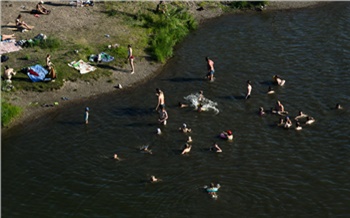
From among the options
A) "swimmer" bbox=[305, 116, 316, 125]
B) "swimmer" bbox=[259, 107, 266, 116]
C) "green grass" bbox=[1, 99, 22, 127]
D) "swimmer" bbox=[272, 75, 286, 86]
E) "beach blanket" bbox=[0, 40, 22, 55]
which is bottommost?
"green grass" bbox=[1, 99, 22, 127]

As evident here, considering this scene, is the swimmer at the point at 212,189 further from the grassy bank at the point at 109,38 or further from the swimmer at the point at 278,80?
the grassy bank at the point at 109,38

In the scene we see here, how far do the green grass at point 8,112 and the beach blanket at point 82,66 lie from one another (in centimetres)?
696

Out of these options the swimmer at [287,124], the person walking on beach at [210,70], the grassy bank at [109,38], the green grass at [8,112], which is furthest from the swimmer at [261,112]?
the green grass at [8,112]

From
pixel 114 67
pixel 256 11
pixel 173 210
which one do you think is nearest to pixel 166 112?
pixel 114 67

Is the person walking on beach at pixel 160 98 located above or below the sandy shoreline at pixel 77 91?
above

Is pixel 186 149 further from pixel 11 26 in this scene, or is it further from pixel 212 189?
pixel 11 26

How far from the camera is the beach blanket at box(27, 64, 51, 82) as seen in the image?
4566cm

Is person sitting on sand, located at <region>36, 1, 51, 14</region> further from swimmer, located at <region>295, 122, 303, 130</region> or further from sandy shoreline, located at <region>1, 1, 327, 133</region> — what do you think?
swimmer, located at <region>295, 122, 303, 130</region>

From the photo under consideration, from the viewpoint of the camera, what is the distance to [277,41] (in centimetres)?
5456

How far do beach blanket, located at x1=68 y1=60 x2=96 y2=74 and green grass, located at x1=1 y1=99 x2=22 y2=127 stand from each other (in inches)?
274

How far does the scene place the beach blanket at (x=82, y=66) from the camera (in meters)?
47.6

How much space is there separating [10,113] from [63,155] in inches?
263

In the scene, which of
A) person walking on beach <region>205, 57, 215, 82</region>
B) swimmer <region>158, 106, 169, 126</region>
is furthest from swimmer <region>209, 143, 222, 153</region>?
person walking on beach <region>205, 57, 215, 82</region>

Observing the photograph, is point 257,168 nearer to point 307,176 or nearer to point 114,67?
point 307,176
